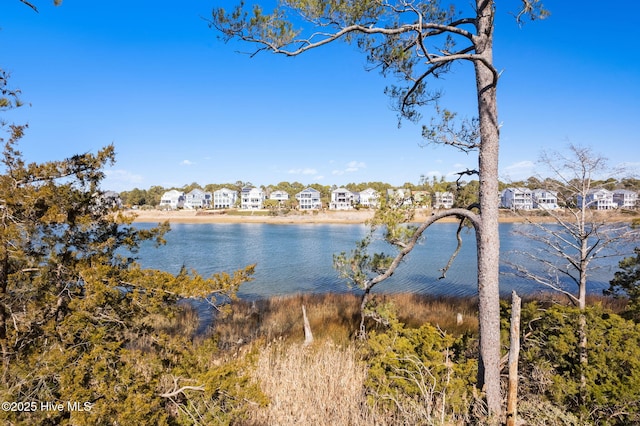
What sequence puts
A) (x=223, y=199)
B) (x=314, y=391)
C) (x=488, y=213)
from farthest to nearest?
(x=223, y=199) → (x=314, y=391) → (x=488, y=213)

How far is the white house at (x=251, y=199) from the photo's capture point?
90812mm

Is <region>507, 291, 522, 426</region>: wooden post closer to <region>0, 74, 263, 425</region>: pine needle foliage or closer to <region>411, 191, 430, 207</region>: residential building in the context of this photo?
<region>0, 74, 263, 425</region>: pine needle foliage

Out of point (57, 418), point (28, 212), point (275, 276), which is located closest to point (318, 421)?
point (57, 418)

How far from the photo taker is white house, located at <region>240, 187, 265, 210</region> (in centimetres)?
9081

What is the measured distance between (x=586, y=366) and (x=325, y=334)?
596cm

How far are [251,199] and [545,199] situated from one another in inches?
3436

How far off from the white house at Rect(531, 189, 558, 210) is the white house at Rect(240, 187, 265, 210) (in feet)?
280

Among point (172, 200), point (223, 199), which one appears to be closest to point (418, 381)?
point (223, 199)

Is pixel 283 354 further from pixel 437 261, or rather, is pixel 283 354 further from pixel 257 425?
pixel 437 261

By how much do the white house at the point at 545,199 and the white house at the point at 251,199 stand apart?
8546cm

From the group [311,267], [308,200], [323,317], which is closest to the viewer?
[323,317]

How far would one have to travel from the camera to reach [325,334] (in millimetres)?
9281

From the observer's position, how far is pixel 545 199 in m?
7.86

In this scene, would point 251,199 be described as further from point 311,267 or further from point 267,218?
point 311,267
